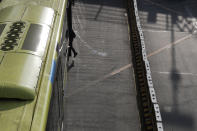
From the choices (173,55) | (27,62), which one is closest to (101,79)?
(173,55)

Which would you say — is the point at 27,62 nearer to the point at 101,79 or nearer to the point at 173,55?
the point at 101,79

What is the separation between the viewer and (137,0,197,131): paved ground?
32.9 ft

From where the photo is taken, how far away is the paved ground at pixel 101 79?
366 inches

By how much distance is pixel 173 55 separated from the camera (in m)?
13.3

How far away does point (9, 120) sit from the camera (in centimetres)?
369

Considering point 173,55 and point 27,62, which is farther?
point 173,55

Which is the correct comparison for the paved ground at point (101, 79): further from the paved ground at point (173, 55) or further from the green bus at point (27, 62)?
the green bus at point (27, 62)

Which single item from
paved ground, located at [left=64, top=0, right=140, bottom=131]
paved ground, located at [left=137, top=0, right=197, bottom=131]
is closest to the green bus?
paved ground, located at [left=64, top=0, right=140, bottom=131]

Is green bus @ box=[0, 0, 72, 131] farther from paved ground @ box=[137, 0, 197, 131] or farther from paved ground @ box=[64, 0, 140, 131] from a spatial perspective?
paved ground @ box=[137, 0, 197, 131]

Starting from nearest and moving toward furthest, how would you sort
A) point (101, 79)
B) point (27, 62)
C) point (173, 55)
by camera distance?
point (27, 62) < point (101, 79) < point (173, 55)

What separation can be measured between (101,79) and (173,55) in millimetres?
5326

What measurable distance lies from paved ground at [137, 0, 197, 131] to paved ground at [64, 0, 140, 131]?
159 cm

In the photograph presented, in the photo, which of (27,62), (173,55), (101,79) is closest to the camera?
(27,62)

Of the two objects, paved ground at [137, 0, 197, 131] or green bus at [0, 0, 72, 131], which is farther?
paved ground at [137, 0, 197, 131]
